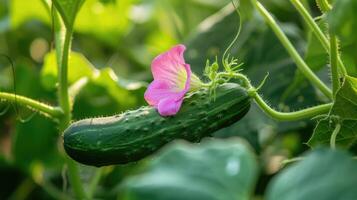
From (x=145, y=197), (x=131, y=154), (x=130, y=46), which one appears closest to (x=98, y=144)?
(x=131, y=154)

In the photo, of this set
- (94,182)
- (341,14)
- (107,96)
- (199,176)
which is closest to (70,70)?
(107,96)

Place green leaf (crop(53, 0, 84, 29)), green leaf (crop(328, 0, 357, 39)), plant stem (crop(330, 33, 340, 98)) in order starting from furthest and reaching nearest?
green leaf (crop(53, 0, 84, 29)) → plant stem (crop(330, 33, 340, 98)) → green leaf (crop(328, 0, 357, 39))

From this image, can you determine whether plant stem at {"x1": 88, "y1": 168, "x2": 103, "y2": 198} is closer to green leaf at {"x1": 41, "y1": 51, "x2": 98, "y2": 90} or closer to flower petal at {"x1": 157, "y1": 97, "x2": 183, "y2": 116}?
green leaf at {"x1": 41, "y1": 51, "x2": 98, "y2": 90}

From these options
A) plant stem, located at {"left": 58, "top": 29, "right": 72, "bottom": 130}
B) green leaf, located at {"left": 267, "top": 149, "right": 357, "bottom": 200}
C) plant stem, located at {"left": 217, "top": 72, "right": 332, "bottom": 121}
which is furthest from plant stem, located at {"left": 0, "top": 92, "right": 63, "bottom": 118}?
green leaf, located at {"left": 267, "top": 149, "right": 357, "bottom": 200}

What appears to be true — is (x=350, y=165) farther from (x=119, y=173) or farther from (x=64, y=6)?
(x=119, y=173)

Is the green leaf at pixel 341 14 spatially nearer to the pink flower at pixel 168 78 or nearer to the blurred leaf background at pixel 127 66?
the pink flower at pixel 168 78

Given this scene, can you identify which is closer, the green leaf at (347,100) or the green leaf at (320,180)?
the green leaf at (320,180)

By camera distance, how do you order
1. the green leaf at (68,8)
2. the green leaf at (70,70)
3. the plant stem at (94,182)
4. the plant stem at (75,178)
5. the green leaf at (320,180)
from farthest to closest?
1. the green leaf at (70,70)
2. the plant stem at (94,182)
3. the plant stem at (75,178)
4. the green leaf at (68,8)
5. the green leaf at (320,180)

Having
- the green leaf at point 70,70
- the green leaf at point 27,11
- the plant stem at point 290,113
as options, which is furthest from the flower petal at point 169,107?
the green leaf at point 27,11
